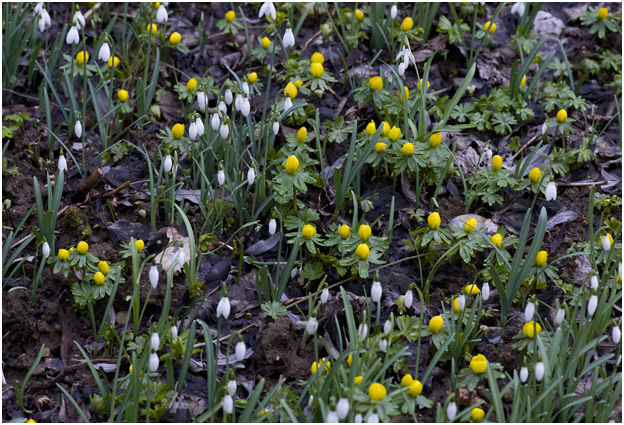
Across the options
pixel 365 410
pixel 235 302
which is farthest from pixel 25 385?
pixel 365 410

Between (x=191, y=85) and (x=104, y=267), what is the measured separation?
1490 millimetres

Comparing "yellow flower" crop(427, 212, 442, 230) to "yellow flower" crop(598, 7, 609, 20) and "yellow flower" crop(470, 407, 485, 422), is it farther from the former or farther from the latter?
"yellow flower" crop(598, 7, 609, 20)

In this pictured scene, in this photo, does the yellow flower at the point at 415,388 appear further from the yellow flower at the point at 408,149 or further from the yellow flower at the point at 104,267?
the yellow flower at the point at 104,267

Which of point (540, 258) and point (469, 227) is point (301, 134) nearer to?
point (469, 227)

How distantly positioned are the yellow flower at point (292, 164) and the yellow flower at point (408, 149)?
586 millimetres

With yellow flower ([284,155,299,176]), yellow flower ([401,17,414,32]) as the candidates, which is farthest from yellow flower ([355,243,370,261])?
yellow flower ([401,17,414,32])

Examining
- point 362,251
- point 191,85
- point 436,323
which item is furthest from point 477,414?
point 191,85

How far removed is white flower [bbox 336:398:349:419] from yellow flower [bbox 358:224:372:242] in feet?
→ 3.21

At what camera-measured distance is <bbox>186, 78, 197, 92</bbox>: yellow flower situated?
3.81m

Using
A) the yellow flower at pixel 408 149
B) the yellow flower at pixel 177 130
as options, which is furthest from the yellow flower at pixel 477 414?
the yellow flower at pixel 177 130

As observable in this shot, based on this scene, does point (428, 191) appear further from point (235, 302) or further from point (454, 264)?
point (235, 302)

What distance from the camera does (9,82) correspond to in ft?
13.3

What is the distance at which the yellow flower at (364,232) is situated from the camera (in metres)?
2.86

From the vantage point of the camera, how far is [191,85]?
12.6 ft
